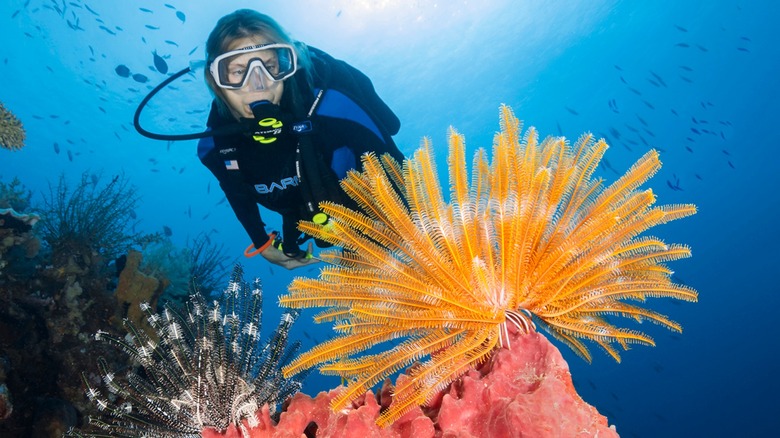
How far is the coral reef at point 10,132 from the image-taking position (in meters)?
6.43

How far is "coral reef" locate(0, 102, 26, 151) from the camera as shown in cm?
643

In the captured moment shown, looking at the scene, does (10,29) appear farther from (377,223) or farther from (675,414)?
(675,414)

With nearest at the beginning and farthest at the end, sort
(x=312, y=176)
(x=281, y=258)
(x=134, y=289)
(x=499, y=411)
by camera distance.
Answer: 1. (x=499, y=411)
2. (x=312, y=176)
3. (x=281, y=258)
4. (x=134, y=289)

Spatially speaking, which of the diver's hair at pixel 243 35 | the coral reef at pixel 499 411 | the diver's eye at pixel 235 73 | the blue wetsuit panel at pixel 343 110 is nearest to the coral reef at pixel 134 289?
the diver's hair at pixel 243 35

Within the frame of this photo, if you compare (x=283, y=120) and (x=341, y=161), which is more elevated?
(x=283, y=120)

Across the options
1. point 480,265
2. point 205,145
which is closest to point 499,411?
point 480,265

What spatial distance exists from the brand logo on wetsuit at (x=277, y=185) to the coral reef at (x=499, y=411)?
279cm

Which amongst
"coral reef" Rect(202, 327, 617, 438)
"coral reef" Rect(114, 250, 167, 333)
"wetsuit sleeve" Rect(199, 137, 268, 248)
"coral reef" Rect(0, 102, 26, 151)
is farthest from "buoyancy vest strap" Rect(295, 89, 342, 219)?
"coral reef" Rect(0, 102, 26, 151)

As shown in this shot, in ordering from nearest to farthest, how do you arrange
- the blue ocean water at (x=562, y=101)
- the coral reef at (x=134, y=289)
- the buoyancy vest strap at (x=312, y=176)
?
1. the buoyancy vest strap at (x=312, y=176)
2. the coral reef at (x=134, y=289)
3. the blue ocean water at (x=562, y=101)

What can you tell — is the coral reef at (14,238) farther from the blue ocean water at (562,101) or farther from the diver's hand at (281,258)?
the blue ocean water at (562,101)

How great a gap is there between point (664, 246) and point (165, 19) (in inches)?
1830

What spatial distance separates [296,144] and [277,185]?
0.53 m

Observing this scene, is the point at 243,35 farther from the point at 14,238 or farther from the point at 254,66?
the point at 14,238

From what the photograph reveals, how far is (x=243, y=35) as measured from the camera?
14.8 ft
